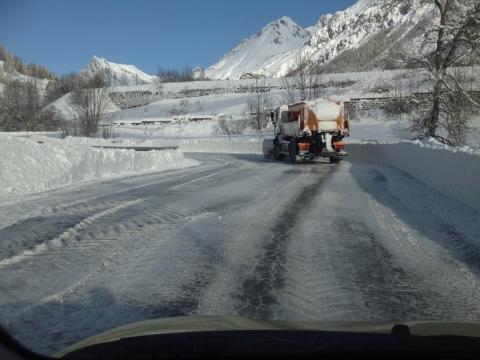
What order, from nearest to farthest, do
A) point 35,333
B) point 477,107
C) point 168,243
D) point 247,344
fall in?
point 247,344
point 35,333
point 168,243
point 477,107

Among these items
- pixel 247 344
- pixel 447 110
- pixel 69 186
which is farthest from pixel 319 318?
pixel 447 110

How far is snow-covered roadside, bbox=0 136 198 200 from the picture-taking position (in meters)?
13.7

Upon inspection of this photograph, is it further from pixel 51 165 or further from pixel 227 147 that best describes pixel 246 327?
pixel 227 147

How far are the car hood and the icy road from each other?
4.00ft

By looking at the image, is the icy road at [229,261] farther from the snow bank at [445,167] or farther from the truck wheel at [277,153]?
the truck wheel at [277,153]

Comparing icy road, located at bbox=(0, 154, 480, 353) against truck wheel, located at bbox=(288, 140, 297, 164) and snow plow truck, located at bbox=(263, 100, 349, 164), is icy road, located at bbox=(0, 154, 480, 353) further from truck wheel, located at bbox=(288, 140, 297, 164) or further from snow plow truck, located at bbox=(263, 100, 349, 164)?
truck wheel, located at bbox=(288, 140, 297, 164)

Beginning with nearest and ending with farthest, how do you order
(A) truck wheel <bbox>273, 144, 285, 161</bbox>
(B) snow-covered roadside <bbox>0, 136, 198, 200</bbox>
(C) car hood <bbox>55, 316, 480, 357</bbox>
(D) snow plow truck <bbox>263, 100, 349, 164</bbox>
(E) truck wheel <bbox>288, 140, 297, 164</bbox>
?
(C) car hood <bbox>55, 316, 480, 357</bbox> → (B) snow-covered roadside <bbox>0, 136, 198, 200</bbox> → (D) snow plow truck <bbox>263, 100, 349, 164</bbox> → (E) truck wheel <bbox>288, 140, 297, 164</bbox> → (A) truck wheel <bbox>273, 144, 285, 161</bbox>

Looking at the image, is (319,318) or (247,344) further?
(319,318)

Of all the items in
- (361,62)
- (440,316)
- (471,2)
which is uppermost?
(361,62)

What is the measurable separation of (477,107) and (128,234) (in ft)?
62.3

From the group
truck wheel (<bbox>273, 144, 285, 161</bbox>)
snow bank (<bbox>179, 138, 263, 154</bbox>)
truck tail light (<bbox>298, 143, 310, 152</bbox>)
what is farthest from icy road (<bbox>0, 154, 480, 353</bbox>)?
snow bank (<bbox>179, 138, 263, 154</bbox>)

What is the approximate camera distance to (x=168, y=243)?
23.7 ft

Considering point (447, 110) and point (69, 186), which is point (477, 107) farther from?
point (69, 186)

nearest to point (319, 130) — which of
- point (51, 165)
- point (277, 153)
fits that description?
point (277, 153)
